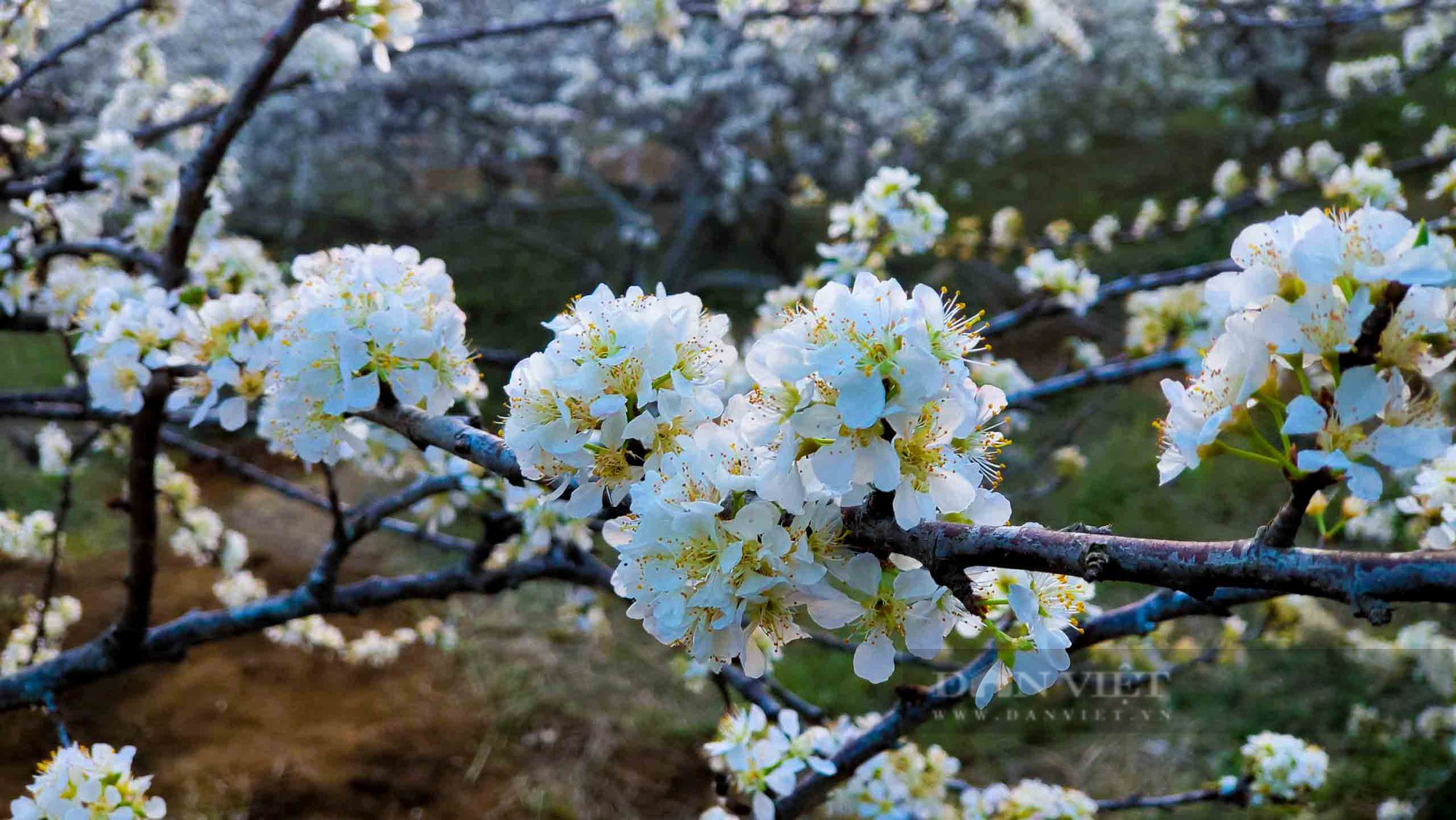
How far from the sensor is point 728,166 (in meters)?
6.10

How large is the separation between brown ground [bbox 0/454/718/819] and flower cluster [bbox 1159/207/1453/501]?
2.80 m

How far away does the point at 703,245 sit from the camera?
7691 millimetres

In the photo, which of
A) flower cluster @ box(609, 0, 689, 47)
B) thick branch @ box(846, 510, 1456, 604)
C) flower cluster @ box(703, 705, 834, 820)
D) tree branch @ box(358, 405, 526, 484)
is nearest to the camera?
thick branch @ box(846, 510, 1456, 604)

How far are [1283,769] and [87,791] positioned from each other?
183 cm

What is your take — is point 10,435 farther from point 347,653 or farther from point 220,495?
point 347,653

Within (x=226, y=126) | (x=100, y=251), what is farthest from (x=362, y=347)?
(x=100, y=251)

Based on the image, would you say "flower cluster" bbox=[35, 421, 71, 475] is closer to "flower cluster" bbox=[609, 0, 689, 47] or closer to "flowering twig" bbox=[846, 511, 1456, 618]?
"flower cluster" bbox=[609, 0, 689, 47]

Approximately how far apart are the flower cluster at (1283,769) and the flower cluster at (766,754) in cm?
83

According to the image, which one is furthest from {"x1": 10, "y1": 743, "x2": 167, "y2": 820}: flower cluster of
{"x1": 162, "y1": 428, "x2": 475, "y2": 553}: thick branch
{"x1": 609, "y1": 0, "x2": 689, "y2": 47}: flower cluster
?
{"x1": 609, "y1": 0, "x2": 689, "y2": 47}: flower cluster

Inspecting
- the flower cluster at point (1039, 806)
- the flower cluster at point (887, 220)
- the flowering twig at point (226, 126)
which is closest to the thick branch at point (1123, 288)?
the flower cluster at point (887, 220)

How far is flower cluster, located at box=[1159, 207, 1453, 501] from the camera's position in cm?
61

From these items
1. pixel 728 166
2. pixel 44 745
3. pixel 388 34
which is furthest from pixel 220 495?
pixel 388 34

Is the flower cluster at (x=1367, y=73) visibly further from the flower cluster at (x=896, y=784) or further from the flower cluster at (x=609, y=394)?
the flower cluster at (x=609, y=394)

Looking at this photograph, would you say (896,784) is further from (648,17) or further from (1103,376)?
(648,17)
